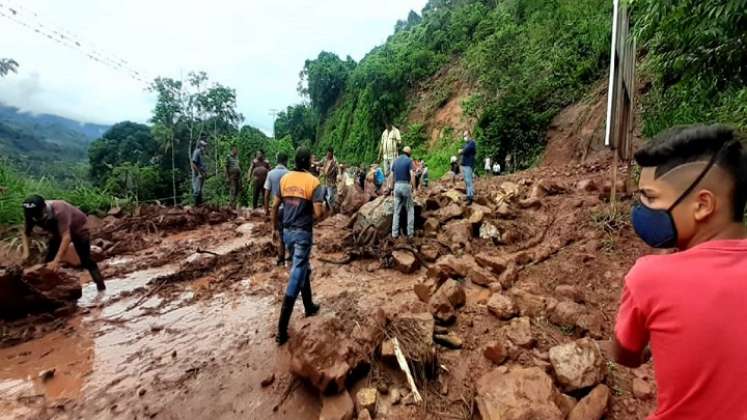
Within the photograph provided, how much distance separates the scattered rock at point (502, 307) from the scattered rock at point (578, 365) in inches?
30.9

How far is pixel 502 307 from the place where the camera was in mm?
3654

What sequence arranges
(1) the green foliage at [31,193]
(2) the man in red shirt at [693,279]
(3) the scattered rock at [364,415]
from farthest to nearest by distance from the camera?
(1) the green foliage at [31,193]
(3) the scattered rock at [364,415]
(2) the man in red shirt at [693,279]

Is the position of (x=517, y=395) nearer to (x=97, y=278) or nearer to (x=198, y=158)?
(x=97, y=278)

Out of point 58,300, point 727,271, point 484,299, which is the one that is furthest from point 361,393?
point 58,300

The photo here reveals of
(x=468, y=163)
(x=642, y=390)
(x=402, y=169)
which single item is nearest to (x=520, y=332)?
(x=642, y=390)

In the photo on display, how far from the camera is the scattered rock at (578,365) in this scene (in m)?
2.63

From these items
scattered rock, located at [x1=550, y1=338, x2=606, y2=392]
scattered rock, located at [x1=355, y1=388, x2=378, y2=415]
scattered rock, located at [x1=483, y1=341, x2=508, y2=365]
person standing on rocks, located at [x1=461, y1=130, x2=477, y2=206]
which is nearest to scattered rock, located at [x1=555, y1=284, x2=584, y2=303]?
scattered rock, located at [x1=550, y1=338, x2=606, y2=392]

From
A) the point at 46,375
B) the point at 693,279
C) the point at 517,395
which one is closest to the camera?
the point at 693,279

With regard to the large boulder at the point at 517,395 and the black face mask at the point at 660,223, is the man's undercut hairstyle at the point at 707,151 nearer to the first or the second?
the black face mask at the point at 660,223

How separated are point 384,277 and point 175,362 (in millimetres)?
2950

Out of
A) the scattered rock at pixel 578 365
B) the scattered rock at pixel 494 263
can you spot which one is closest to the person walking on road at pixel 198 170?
the scattered rock at pixel 494 263

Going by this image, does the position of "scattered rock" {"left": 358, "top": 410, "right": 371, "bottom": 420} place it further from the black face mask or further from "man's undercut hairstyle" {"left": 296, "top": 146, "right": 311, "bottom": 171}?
"man's undercut hairstyle" {"left": 296, "top": 146, "right": 311, "bottom": 171}

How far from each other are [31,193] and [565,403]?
37.0ft

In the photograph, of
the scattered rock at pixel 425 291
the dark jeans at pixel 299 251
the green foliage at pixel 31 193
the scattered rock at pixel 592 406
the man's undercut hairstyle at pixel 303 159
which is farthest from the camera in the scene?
the green foliage at pixel 31 193
